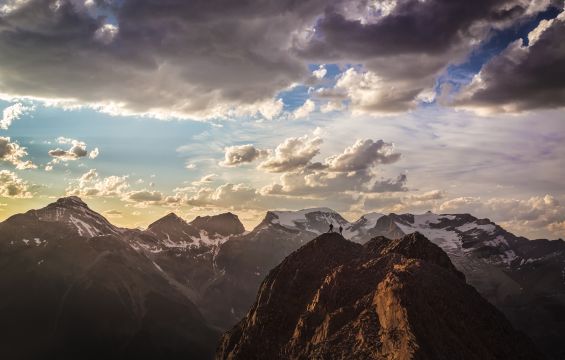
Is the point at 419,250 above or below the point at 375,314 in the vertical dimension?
above

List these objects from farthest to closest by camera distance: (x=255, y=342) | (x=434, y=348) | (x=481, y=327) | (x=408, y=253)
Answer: (x=408, y=253)
(x=255, y=342)
(x=481, y=327)
(x=434, y=348)

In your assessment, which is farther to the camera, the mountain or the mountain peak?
the mountain peak

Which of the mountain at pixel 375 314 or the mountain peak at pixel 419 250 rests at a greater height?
the mountain peak at pixel 419 250

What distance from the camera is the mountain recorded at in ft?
285

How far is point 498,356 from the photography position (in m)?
92.4

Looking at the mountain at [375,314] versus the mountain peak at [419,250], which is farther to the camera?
the mountain peak at [419,250]

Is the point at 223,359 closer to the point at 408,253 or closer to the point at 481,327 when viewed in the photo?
the point at 408,253

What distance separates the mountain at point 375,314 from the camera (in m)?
86.9

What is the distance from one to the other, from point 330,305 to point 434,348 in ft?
112

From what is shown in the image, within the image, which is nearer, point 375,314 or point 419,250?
point 375,314

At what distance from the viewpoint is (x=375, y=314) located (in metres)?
94.9

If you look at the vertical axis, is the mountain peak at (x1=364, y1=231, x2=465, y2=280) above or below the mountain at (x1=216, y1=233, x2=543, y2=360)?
above

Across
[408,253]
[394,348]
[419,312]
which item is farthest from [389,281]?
[408,253]

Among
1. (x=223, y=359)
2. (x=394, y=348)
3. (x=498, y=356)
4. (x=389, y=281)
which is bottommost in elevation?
(x=223, y=359)
